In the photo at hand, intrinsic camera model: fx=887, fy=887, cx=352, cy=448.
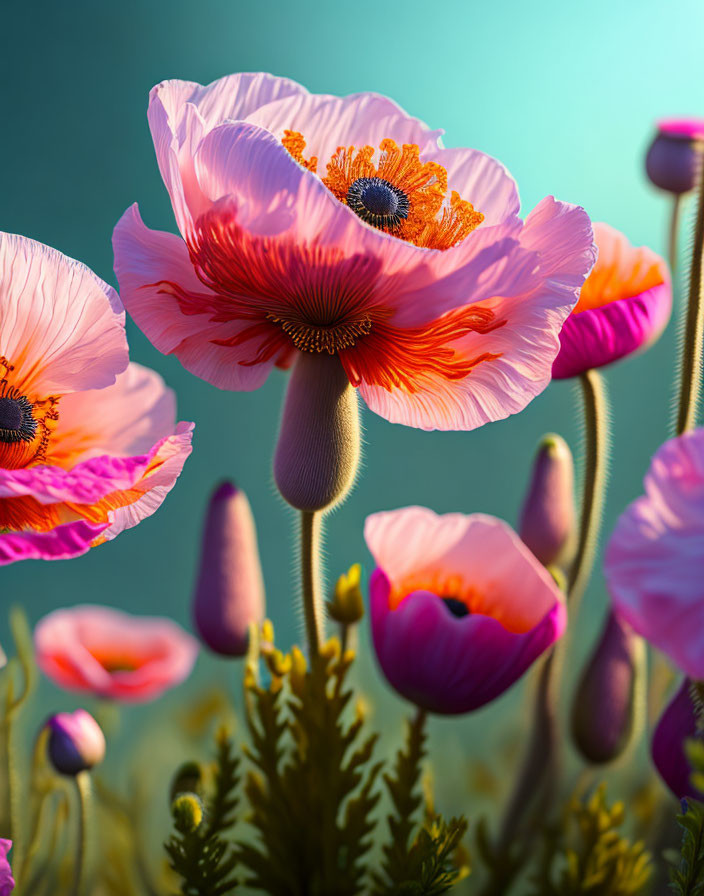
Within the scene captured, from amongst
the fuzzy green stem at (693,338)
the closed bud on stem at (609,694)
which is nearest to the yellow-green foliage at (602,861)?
the closed bud on stem at (609,694)

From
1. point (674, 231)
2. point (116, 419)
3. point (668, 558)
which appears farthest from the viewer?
point (674, 231)

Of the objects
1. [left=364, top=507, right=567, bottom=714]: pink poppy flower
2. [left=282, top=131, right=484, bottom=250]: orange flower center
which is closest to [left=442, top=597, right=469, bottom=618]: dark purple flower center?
[left=364, top=507, right=567, bottom=714]: pink poppy flower

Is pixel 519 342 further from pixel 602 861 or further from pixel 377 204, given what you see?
pixel 602 861

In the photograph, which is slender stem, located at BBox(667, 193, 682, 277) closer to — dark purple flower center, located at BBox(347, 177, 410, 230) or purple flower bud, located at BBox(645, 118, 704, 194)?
purple flower bud, located at BBox(645, 118, 704, 194)

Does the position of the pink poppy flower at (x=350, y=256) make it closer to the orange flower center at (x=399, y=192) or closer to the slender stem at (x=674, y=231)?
the orange flower center at (x=399, y=192)

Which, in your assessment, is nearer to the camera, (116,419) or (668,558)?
(668,558)

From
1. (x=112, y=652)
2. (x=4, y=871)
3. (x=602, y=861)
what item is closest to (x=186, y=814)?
(x=4, y=871)

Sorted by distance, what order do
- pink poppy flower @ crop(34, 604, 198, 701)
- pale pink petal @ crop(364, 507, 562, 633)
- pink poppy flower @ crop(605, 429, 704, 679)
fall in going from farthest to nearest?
1. pink poppy flower @ crop(34, 604, 198, 701)
2. pale pink petal @ crop(364, 507, 562, 633)
3. pink poppy flower @ crop(605, 429, 704, 679)

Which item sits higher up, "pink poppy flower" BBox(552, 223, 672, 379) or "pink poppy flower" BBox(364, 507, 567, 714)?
"pink poppy flower" BBox(552, 223, 672, 379)

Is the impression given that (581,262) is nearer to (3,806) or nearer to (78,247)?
(3,806)
